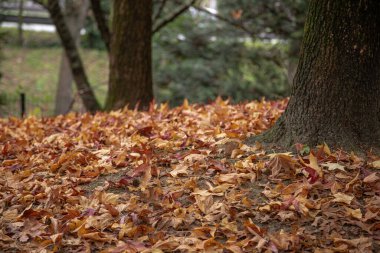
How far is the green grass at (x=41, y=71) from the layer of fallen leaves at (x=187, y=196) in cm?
1313

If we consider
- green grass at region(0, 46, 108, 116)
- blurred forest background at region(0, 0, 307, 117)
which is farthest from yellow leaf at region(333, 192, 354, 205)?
green grass at region(0, 46, 108, 116)

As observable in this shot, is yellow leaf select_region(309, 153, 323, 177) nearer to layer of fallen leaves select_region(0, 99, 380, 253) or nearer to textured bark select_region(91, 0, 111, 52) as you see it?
layer of fallen leaves select_region(0, 99, 380, 253)

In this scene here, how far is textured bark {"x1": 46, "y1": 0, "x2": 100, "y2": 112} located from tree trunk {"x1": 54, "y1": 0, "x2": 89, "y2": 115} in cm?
519

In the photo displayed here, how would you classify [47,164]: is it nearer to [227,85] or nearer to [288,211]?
[288,211]

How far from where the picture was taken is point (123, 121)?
582cm

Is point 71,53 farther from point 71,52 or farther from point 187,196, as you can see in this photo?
point 187,196

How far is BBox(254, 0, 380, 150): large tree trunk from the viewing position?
393 centimetres

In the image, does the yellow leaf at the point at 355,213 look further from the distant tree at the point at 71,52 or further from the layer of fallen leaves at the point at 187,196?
the distant tree at the point at 71,52

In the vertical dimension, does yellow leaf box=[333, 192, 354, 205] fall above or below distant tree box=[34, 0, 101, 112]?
below

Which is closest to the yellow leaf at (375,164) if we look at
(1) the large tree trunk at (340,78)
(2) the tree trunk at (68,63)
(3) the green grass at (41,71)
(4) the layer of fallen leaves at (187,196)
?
(4) the layer of fallen leaves at (187,196)

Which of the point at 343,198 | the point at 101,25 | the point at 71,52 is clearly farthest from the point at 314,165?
the point at 71,52

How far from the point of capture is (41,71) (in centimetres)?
2245

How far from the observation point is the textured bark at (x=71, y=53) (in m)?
10.2

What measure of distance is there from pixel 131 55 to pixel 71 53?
9.92ft
